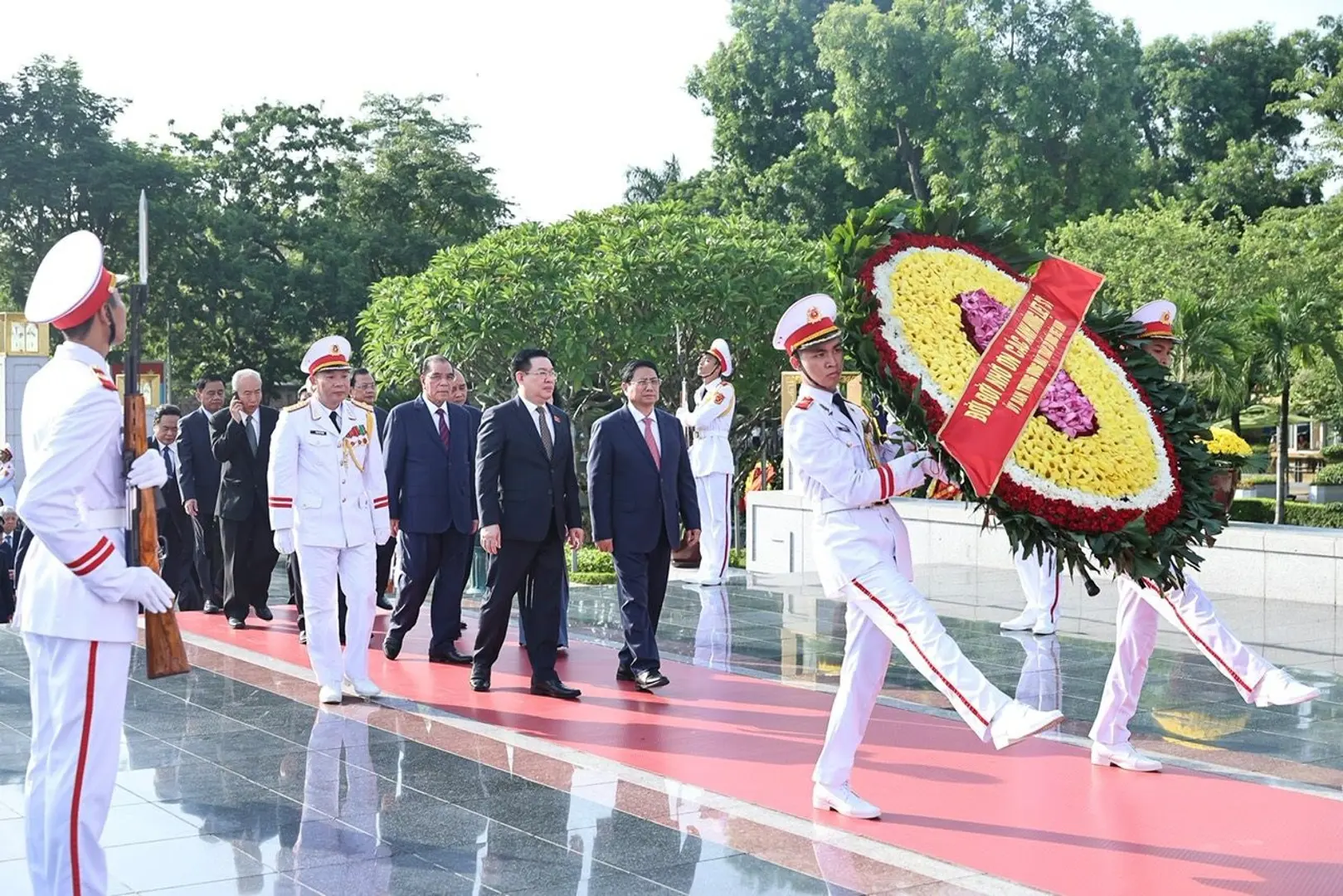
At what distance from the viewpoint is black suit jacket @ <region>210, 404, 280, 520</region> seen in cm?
1145

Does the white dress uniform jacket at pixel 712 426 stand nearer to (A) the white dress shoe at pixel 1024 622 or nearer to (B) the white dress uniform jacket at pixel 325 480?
(A) the white dress shoe at pixel 1024 622

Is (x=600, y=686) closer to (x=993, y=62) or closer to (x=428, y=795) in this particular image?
(x=428, y=795)

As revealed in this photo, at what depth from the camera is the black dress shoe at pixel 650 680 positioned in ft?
28.4

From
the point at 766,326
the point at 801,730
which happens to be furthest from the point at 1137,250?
the point at 801,730

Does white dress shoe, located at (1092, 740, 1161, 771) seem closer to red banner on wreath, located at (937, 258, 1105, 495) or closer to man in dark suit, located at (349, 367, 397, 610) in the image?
red banner on wreath, located at (937, 258, 1105, 495)

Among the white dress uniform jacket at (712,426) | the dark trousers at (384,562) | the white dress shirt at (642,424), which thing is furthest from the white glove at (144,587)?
the white dress uniform jacket at (712,426)

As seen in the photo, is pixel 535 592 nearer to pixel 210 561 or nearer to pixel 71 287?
pixel 71 287

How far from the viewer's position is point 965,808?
5.92 meters

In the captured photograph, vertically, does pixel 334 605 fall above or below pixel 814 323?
below

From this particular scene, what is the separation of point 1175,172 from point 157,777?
40290 millimetres

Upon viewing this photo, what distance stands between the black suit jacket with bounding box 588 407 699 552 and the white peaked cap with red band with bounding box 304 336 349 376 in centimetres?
145

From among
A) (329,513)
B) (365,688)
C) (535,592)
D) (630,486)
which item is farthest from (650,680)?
(329,513)

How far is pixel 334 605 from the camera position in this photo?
8312 mm

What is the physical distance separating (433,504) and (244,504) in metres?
2.36
